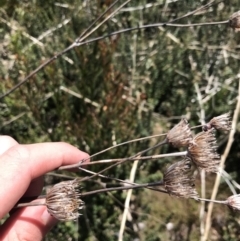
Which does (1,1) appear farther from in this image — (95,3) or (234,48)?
(234,48)

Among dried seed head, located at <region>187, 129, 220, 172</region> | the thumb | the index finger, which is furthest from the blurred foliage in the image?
dried seed head, located at <region>187, 129, 220, 172</region>

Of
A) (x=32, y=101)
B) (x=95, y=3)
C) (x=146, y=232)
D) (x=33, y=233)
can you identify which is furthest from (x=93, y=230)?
(x=95, y=3)

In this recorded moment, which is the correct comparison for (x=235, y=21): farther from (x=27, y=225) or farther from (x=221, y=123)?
(x=27, y=225)

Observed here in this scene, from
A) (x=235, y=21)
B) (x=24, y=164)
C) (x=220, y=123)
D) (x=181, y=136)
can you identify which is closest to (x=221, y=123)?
(x=220, y=123)

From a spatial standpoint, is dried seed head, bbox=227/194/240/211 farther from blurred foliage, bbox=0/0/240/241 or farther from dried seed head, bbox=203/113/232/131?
blurred foliage, bbox=0/0/240/241

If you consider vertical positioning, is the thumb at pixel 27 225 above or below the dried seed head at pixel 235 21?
below

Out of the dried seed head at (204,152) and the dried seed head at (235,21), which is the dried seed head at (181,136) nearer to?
the dried seed head at (204,152)

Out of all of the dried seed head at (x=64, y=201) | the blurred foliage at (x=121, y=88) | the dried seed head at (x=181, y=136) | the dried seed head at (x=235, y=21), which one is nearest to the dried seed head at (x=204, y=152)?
the dried seed head at (x=181, y=136)
